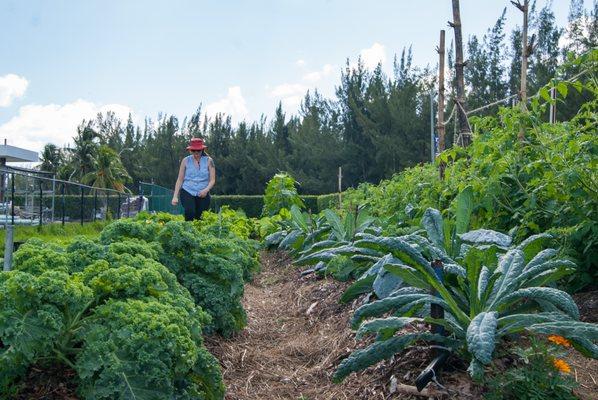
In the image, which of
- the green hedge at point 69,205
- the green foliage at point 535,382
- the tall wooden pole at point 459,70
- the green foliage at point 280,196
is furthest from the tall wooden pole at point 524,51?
the green hedge at point 69,205

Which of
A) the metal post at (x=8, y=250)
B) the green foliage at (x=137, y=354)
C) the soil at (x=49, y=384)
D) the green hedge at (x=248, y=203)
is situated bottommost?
the soil at (x=49, y=384)

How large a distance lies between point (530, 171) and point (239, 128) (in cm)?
4780

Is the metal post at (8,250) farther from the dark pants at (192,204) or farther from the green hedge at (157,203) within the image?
the green hedge at (157,203)

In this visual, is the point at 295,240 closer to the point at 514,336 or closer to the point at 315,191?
the point at 514,336

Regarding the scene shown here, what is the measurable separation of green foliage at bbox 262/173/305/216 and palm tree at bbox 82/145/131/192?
3786 cm

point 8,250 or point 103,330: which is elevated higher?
point 8,250

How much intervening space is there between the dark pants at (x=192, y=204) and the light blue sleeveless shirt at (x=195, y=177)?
0.21 ft

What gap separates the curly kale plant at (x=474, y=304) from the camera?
8.36ft

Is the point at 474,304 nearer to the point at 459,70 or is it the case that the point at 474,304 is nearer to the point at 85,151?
the point at 459,70

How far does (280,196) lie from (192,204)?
4.63 meters

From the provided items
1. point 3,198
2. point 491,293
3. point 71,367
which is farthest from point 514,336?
point 3,198

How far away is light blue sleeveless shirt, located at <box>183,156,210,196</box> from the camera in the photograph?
8352 millimetres

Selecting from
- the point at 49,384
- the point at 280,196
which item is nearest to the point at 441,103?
the point at 280,196

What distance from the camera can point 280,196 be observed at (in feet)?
42.5
